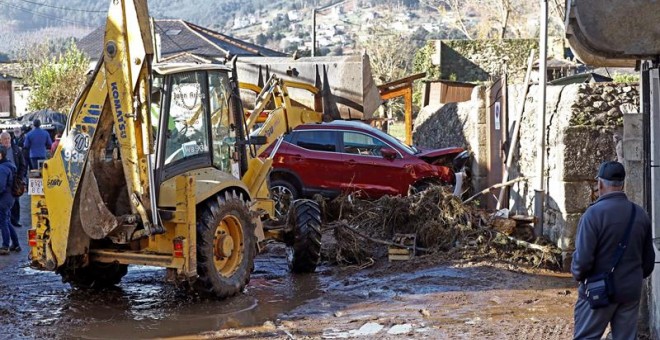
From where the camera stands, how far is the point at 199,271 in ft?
34.5

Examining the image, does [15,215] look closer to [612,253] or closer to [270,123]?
[270,123]

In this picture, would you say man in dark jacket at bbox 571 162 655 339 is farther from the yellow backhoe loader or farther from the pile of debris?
the pile of debris

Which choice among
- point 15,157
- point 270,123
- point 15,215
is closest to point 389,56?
point 15,215

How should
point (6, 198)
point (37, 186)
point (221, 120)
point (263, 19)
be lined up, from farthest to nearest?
point (263, 19) < point (6, 198) < point (221, 120) < point (37, 186)

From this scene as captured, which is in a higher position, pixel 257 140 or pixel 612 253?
pixel 257 140

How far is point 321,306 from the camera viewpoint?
10758mm

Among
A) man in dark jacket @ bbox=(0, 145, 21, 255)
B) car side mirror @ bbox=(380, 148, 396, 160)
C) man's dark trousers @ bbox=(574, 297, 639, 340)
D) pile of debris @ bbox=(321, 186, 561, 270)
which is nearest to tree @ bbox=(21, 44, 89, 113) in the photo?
car side mirror @ bbox=(380, 148, 396, 160)

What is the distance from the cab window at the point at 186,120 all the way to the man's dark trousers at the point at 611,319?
523cm

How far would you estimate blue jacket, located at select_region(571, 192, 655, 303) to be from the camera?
6828 mm

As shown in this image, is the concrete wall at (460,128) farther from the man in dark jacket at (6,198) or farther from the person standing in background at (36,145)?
the person standing in background at (36,145)

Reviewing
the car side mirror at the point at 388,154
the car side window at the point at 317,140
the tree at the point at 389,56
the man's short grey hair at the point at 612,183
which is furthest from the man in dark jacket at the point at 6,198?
the tree at the point at 389,56

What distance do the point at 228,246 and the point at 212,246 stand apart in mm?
391

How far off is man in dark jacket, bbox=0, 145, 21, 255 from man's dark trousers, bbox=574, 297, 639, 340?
32.6 ft

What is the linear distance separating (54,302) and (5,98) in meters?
40.3
